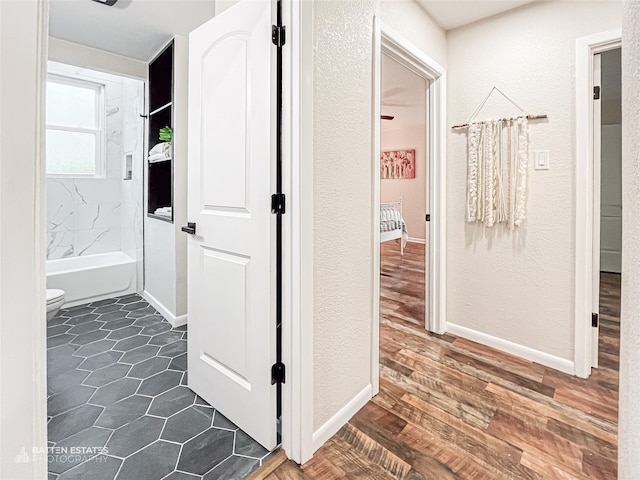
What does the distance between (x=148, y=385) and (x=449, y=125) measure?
2.80 meters

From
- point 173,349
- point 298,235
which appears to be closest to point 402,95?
point 298,235

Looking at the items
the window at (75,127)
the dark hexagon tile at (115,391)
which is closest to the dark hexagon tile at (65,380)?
the dark hexagon tile at (115,391)

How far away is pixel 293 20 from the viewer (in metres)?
1.31

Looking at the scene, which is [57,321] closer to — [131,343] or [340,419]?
[131,343]

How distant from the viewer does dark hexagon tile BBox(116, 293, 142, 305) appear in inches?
136

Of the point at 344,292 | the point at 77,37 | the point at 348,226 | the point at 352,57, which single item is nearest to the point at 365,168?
the point at 348,226

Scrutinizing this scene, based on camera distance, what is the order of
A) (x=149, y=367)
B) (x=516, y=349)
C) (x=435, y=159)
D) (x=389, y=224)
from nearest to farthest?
(x=149, y=367) < (x=516, y=349) < (x=435, y=159) < (x=389, y=224)

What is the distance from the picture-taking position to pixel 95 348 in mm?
2428

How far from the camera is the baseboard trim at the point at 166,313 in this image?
2.84 metres

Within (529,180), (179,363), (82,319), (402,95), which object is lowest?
(179,363)

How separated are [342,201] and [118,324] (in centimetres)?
244

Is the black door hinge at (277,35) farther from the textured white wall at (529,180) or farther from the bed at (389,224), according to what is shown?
the bed at (389,224)

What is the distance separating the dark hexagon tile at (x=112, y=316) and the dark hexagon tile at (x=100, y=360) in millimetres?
620

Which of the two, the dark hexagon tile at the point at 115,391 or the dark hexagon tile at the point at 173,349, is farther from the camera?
the dark hexagon tile at the point at 173,349
